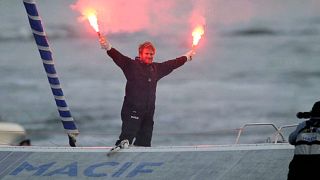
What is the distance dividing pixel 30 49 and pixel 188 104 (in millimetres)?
8494

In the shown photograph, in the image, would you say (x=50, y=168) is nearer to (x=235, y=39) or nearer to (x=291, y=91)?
(x=291, y=91)

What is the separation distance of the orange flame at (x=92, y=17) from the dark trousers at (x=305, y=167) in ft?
11.5

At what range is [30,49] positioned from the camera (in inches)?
1132

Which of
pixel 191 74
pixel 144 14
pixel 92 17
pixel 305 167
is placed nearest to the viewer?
pixel 305 167

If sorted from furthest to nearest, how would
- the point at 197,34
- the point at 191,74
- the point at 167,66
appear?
the point at 191,74 → the point at 197,34 → the point at 167,66

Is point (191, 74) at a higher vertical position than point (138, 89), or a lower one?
higher

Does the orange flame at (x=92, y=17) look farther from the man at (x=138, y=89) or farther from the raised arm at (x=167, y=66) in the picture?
the raised arm at (x=167, y=66)

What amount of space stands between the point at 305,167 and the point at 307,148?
201mm

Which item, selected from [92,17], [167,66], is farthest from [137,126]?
[92,17]

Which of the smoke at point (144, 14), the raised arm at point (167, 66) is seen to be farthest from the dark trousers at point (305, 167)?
the smoke at point (144, 14)

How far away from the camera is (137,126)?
11898 mm

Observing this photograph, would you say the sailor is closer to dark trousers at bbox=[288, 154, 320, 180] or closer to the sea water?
dark trousers at bbox=[288, 154, 320, 180]

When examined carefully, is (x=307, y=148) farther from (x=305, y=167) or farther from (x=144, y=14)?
(x=144, y=14)

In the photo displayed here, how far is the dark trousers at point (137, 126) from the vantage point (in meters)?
11.9
